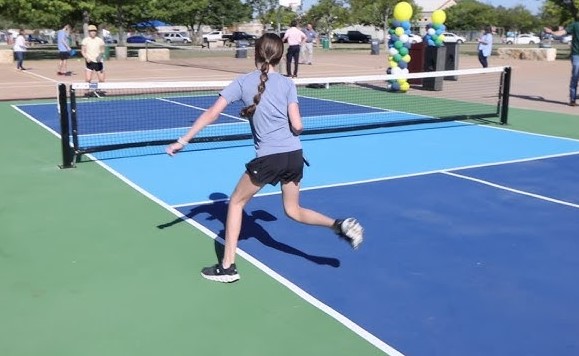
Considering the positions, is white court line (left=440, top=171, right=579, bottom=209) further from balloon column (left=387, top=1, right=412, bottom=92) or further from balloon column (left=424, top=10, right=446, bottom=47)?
balloon column (left=424, top=10, right=446, bottom=47)

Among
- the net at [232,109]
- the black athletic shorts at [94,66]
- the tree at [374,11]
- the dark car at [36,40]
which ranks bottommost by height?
the net at [232,109]

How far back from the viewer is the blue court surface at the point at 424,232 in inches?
172

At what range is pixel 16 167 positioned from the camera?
8.94 m

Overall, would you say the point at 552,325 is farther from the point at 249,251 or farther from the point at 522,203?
the point at 522,203

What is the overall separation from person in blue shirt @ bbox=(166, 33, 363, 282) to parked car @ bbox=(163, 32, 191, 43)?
7385 centimetres

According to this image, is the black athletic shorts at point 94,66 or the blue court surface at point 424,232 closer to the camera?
the blue court surface at point 424,232

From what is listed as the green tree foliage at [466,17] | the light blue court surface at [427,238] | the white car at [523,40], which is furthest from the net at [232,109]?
the green tree foliage at [466,17]

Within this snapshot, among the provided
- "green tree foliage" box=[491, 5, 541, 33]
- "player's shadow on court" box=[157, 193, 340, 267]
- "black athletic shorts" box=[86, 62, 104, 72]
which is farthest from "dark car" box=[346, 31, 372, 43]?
"player's shadow on court" box=[157, 193, 340, 267]

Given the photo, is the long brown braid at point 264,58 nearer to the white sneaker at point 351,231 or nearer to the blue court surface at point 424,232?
the white sneaker at point 351,231

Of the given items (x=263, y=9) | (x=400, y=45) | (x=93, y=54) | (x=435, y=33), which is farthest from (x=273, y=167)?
(x=263, y=9)

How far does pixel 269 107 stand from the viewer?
4672 mm

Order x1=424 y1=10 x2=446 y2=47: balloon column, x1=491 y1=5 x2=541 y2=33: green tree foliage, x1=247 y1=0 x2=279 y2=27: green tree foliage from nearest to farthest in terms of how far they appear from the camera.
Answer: x1=424 y1=10 x2=446 y2=47: balloon column
x1=247 y1=0 x2=279 y2=27: green tree foliage
x1=491 y1=5 x2=541 y2=33: green tree foliage

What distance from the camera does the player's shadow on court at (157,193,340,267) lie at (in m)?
5.60

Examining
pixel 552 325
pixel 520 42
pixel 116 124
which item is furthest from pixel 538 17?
pixel 552 325
